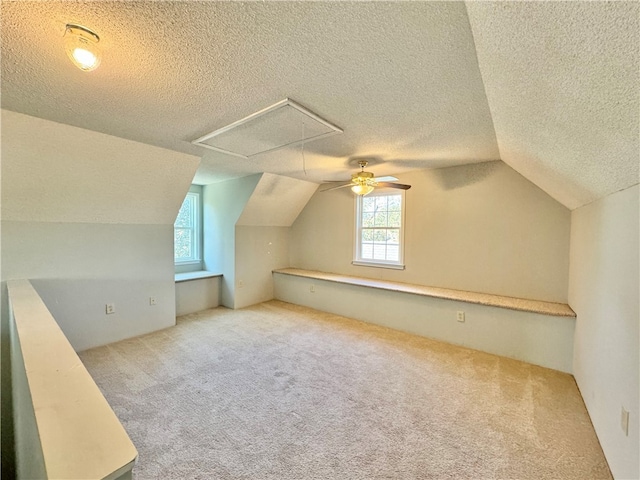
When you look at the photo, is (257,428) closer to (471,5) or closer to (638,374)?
(638,374)

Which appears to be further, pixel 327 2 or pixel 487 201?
pixel 487 201


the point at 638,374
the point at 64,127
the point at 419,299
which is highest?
the point at 64,127

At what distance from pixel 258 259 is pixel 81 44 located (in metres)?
4.22

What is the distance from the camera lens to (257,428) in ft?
6.42

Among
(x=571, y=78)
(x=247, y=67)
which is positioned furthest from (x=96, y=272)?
(x=571, y=78)

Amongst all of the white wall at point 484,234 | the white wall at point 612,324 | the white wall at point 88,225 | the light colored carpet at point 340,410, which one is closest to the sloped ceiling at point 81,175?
the white wall at point 88,225

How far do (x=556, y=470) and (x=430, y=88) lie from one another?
8.25ft

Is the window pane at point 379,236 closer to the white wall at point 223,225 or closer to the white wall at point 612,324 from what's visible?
the white wall at point 223,225

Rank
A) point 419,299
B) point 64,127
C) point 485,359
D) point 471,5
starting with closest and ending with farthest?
1. point 471,5
2. point 64,127
3. point 485,359
4. point 419,299

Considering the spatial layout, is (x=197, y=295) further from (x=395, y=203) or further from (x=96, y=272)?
(x=395, y=203)

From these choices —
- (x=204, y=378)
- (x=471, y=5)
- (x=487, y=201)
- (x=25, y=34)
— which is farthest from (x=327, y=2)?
(x=487, y=201)

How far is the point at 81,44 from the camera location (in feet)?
4.10

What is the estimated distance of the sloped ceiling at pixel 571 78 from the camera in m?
0.84

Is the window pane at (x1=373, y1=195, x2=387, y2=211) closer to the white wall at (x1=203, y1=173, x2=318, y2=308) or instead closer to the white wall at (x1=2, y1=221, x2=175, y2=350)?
the white wall at (x1=203, y1=173, x2=318, y2=308)
